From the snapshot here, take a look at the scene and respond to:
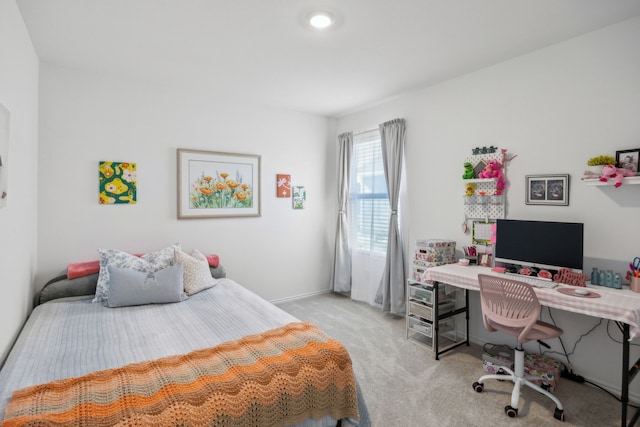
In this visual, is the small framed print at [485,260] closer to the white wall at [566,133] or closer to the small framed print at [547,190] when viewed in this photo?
the white wall at [566,133]

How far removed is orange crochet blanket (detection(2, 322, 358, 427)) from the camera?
1.31 metres

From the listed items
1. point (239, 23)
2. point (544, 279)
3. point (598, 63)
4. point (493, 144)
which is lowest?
point (544, 279)

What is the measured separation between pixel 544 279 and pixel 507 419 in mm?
1063

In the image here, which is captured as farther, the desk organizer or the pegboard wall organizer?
the desk organizer

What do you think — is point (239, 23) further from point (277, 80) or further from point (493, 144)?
point (493, 144)

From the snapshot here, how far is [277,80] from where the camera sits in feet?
11.1

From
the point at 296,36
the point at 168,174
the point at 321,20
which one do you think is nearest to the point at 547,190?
the point at 321,20

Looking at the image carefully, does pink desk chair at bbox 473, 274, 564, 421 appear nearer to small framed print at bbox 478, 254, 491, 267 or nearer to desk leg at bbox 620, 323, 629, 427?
desk leg at bbox 620, 323, 629, 427

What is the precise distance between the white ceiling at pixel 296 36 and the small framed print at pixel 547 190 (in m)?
1.08

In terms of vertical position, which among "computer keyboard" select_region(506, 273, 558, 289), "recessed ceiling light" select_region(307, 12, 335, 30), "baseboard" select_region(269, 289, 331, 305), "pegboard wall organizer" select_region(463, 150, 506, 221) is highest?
"recessed ceiling light" select_region(307, 12, 335, 30)

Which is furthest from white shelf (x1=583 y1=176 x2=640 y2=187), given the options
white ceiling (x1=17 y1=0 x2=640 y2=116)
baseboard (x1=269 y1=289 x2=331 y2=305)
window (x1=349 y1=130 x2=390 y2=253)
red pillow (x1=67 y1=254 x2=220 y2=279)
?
red pillow (x1=67 y1=254 x2=220 y2=279)

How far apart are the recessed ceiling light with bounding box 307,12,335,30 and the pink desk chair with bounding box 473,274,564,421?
210cm

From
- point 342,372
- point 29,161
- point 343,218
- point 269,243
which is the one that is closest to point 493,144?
point 343,218

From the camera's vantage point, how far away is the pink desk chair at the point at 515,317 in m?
2.17
